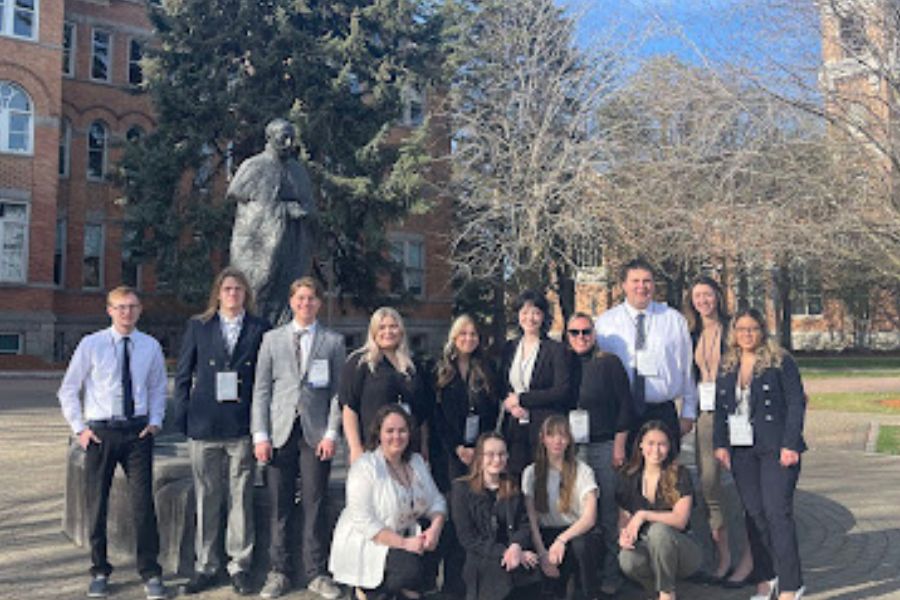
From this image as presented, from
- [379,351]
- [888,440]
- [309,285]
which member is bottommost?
[888,440]

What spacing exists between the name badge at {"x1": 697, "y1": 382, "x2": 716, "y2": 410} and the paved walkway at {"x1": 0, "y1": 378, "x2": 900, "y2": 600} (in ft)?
3.93

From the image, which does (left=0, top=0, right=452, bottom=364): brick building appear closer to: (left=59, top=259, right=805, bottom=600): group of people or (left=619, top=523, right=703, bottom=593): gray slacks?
(left=59, top=259, right=805, bottom=600): group of people

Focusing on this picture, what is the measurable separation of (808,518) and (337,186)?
17.6 metres

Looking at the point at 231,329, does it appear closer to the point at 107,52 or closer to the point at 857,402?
the point at 857,402

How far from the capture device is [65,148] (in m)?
30.0

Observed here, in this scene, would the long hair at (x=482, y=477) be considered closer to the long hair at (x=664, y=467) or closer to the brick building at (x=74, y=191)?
the long hair at (x=664, y=467)

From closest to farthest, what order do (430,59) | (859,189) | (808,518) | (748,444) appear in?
(748,444) → (808,518) → (859,189) → (430,59)

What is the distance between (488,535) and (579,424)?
3.10ft

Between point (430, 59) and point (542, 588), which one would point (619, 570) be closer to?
point (542, 588)

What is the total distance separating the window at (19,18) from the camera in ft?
88.8

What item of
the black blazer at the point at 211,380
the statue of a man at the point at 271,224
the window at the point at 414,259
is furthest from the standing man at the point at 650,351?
the window at the point at 414,259

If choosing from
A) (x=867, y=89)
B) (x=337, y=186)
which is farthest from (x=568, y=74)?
(x=867, y=89)

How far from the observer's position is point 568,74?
23.8 meters

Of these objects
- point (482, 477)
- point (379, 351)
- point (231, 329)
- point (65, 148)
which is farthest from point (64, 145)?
point (482, 477)
